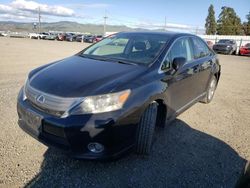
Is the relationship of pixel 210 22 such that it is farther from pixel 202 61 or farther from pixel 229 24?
pixel 202 61

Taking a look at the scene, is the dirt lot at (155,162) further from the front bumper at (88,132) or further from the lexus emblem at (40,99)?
the lexus emblem at (40,99)

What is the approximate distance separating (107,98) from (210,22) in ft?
230

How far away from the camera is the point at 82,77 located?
317cm

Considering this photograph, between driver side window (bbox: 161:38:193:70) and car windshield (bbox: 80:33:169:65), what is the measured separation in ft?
0.54

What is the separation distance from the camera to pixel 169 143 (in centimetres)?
387

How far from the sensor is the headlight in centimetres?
272

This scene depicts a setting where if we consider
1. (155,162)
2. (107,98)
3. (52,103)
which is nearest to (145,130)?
(155,162)

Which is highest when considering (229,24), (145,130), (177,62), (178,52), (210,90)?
(229,24)

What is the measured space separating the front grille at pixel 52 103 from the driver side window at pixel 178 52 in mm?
1508

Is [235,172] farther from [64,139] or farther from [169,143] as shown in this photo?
[64,139]

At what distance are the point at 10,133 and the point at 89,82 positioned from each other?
175 centimetres

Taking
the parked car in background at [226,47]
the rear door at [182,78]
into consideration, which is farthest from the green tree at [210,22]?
the rear door at [182,78]

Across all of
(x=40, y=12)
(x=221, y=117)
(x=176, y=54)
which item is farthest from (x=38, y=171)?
(x=40, y=12)

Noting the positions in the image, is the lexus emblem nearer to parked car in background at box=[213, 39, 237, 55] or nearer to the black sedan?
the black sedan
